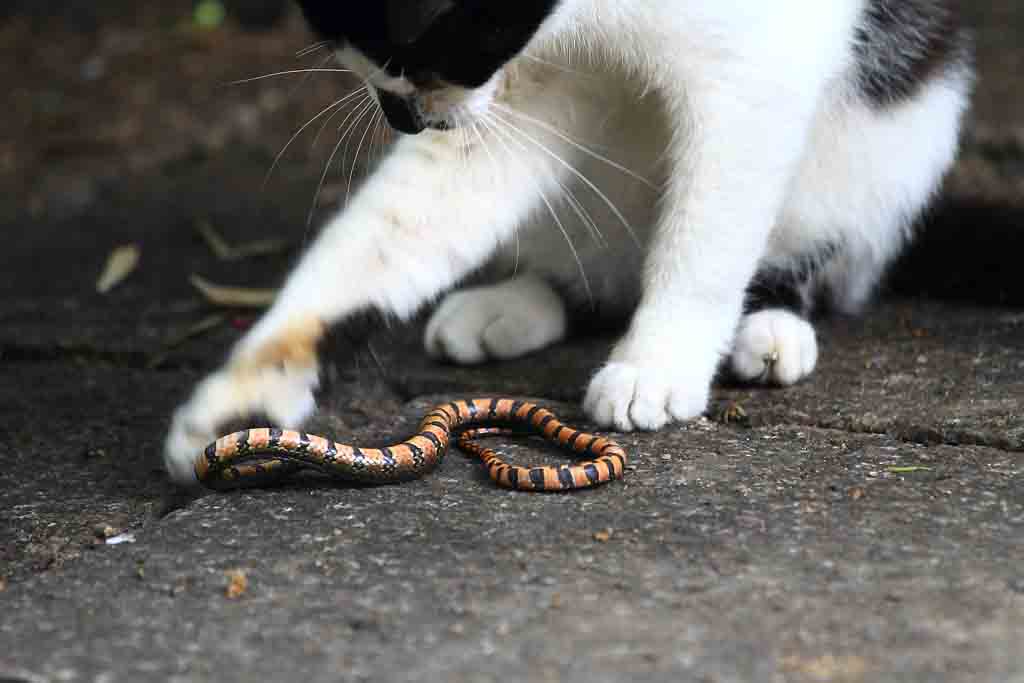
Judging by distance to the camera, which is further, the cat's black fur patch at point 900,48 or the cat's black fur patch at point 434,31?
the cat's black fur patch at point 900,48

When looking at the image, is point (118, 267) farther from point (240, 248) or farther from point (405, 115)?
point (405, 115)

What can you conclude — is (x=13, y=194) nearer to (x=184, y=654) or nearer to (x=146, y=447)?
(x=146, y=447)

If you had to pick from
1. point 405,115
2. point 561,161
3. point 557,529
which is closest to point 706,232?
point 561,161

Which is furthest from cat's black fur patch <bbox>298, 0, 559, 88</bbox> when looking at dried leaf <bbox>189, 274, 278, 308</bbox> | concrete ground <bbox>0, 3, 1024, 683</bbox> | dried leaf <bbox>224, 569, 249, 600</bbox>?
dried leaf <bbox>189, 274, 278, 308</bbox>

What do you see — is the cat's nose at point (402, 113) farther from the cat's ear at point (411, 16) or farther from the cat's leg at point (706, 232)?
the cat's leg at point (706, 232)

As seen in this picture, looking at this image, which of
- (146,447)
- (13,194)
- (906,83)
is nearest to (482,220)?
(146,447)

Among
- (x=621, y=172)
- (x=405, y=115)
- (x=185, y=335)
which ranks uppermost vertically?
(x=405, y=115)

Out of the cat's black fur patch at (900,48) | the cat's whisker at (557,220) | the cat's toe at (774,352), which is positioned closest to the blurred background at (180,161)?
the cat's black fur patch at (900,48)
